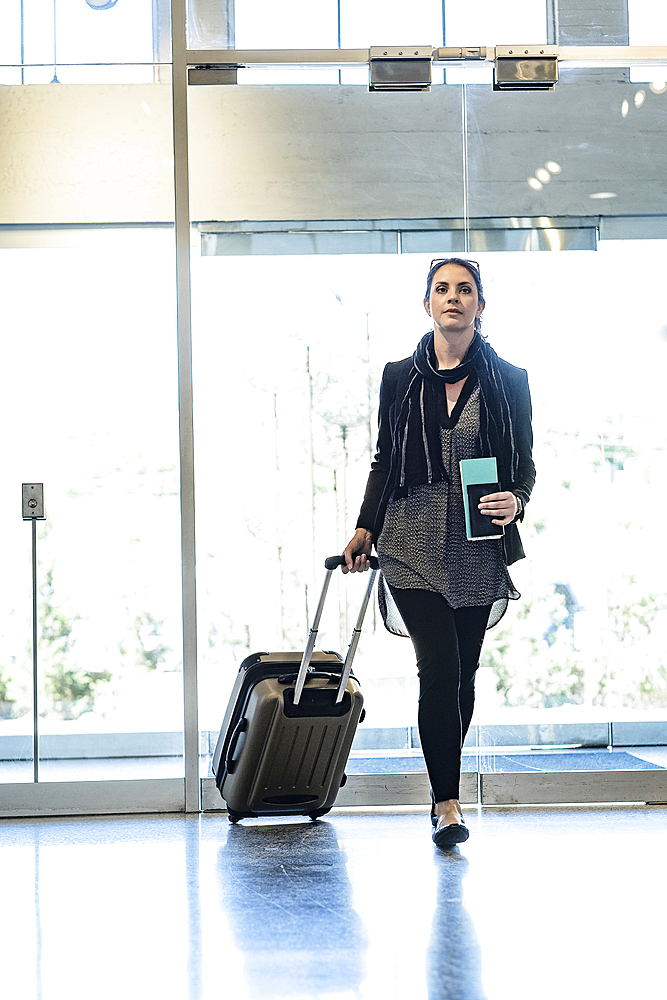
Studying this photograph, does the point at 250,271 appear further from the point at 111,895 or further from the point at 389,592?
the point at 111,895

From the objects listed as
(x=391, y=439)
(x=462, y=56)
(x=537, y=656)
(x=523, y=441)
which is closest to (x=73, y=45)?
(x=462, y=56)

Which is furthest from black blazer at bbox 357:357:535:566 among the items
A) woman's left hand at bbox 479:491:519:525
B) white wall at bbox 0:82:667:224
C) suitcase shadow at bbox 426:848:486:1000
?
suitcase shadow at bbox 426:848:486:1000

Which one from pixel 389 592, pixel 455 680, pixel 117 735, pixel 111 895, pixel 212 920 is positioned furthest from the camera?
pixel 117 735

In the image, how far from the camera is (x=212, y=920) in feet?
8.01

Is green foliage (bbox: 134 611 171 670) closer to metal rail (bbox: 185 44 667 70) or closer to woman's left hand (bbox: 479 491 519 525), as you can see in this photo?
woman's left hand (bbox: 479 491 519 525)

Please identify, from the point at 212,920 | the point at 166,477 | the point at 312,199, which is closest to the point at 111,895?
the point at 212,920

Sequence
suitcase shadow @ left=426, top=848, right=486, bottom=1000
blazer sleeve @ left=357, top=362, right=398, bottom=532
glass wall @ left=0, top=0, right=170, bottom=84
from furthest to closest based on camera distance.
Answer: glass wall @ left=0, top=0, right=170, bottom=84, blazer sleeve @ left=357, top=362, right=398, bottom=532, suitcase shadow @ left=426, top=848, right=486, bottom=1000

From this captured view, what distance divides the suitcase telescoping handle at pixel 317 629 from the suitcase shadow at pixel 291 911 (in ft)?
1.46

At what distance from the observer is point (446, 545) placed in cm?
330

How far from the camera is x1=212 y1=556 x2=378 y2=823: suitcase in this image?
11.2ft

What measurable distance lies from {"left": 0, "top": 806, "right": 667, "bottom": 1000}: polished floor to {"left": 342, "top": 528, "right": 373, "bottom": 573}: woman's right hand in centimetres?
81

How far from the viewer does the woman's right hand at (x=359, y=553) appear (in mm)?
3379

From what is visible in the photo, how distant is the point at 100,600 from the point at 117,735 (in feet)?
1.57

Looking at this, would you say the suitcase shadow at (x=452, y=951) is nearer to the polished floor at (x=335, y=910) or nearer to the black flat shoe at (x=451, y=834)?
the polished floor at (x=335, y=910)
